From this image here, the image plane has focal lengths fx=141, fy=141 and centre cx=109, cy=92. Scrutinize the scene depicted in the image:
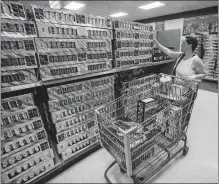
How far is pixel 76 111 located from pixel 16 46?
Answer: 35.5 inches

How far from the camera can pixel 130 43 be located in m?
1.99

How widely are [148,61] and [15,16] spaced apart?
189cm

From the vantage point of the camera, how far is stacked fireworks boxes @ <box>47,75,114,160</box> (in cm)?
158

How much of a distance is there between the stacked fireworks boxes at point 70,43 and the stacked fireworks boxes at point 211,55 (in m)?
6.17

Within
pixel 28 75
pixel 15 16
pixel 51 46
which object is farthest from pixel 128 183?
pixel 15 16

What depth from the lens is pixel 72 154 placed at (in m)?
1.79

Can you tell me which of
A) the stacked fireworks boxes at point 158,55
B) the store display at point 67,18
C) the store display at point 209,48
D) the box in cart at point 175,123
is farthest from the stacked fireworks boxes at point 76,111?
the store display at point 209,48

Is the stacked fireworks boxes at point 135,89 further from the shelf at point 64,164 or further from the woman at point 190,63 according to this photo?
the shelf at point 64,164

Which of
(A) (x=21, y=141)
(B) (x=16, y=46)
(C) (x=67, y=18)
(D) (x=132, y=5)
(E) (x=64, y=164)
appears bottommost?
(E) (x=64, y=164)

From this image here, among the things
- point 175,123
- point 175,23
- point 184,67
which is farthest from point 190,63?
point 175,23

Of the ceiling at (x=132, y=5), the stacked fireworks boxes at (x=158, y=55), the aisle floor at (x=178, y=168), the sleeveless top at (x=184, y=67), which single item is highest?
the ceiling at (x=132, y=5)

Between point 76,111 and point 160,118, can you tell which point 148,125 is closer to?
point 160,118

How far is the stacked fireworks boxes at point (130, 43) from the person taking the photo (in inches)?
73.0

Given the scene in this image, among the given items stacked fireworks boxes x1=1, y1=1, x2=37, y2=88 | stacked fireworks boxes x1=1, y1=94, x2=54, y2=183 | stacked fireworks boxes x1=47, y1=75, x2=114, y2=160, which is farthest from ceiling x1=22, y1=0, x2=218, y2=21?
stacked fireworks boxes x1=1, y1=94, x2=54, y2=183
